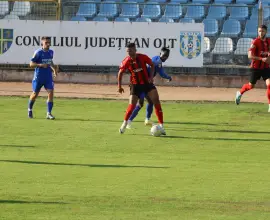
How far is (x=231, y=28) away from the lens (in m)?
29.8

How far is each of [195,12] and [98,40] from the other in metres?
3.57

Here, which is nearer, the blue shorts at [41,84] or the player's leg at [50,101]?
the player's leg at [50,101]

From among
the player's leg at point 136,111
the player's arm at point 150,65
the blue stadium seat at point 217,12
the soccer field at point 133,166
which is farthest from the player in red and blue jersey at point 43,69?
the blue stadium seat at point 217,12

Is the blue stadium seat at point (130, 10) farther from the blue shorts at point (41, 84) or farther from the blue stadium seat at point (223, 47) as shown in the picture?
the blue shorts at point (41, 84)

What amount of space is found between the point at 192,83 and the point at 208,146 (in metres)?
12.8

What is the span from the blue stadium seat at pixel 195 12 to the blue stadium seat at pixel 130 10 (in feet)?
5.46

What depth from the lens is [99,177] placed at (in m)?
12.5

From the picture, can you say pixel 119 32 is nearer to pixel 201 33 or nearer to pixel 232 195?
pixel 201 33

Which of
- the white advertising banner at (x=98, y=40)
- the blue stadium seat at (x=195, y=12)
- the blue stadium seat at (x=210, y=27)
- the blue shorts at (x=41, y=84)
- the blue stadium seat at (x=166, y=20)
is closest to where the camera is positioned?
the blue shorts at (x=41, y=84)

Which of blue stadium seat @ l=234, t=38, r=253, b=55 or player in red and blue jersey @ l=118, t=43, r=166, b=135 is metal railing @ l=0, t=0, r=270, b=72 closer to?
blue stadium seat @ l=234, t=38, r=253, b=55

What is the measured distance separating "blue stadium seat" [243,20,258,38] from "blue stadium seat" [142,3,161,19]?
2897 mm

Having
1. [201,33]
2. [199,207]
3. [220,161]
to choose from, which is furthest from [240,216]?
[201,33]

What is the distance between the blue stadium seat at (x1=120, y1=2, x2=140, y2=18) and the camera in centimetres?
3000

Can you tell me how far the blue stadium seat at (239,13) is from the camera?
97.6ft
